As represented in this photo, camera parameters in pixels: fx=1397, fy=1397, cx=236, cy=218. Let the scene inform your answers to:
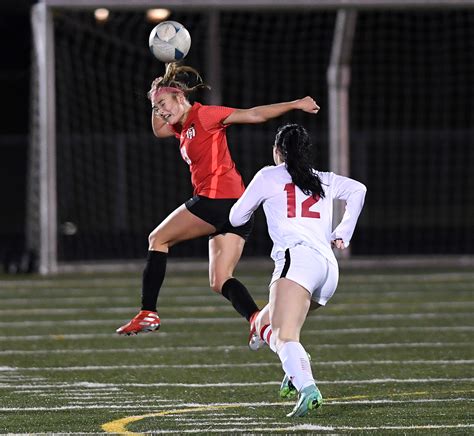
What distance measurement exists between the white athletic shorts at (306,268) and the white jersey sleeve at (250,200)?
0.28m

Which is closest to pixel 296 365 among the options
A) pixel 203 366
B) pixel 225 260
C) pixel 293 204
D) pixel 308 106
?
pixel 293 204

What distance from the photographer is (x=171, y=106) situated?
841cm

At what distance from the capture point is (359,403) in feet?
23.9

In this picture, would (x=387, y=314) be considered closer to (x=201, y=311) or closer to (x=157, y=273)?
(x=201, y=311)

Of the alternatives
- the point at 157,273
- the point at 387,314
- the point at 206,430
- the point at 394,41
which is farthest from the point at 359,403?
the point at 394,41

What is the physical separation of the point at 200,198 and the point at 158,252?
0.42 meters

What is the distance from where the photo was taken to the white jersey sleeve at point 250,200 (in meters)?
6.95

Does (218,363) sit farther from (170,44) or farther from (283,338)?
(283,338)

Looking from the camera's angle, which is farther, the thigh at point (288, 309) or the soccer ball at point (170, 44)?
the soccer ball at point (170, 44)

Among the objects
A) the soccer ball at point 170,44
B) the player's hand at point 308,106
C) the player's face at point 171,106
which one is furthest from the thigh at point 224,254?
the player's hand at point 308,106

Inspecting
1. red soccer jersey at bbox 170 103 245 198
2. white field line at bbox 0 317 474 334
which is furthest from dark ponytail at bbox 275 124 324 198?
white field line at bbox 0 317 474 334

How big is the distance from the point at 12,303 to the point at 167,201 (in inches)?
495

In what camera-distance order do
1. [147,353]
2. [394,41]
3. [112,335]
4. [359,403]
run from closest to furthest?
[359,403], [147,353], [112,335], [394,41]

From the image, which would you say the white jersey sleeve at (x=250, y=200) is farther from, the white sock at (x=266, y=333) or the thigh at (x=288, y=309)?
the white sock at (x=266, y=333)
